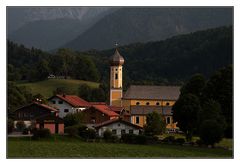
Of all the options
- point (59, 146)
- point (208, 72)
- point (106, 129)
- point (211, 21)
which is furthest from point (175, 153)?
point (211, 21)

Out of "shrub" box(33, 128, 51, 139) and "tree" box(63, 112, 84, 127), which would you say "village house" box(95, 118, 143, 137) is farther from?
"shrub" box(33, 128, 51, 139)

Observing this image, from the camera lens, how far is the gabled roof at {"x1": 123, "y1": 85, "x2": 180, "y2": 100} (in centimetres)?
6844

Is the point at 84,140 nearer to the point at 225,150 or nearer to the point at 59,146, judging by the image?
the point at 59,146

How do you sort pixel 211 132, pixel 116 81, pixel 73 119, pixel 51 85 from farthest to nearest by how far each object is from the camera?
pixel 51 85, pixel 116 81, pixel 73 119, pixel 211 132

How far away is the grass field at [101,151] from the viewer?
30.5 meters

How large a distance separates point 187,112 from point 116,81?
80.5ft

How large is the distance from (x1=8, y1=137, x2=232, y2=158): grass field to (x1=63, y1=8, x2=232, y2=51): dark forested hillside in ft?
345

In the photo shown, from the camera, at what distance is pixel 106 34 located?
495 feet

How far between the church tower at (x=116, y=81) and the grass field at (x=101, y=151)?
29.8 m

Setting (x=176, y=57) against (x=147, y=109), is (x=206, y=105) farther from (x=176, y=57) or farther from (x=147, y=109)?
(x=176, y=57)

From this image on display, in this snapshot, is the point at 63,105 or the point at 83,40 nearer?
the point at 63,105

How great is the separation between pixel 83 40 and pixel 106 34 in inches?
685

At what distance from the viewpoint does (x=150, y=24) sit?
152m

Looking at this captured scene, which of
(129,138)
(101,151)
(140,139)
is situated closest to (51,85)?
(129,138)
